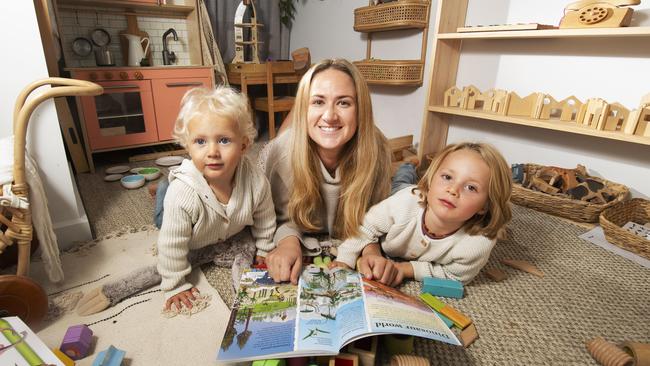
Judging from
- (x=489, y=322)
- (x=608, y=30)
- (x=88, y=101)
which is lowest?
(x=489, y=322)

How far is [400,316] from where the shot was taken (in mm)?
683

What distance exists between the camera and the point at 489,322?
2.74ft

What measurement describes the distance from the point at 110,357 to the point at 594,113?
1642mm

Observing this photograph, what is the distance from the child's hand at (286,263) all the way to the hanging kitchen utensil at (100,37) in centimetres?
180

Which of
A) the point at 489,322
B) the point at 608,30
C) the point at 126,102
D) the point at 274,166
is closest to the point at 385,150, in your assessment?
the point at 274,166

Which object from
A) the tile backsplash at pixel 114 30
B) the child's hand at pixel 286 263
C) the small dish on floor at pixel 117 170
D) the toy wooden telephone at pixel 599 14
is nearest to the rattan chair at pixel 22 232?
the child's hand at pixel 286 263

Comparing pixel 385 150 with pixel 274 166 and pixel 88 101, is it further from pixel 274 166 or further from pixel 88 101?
pixel 88 101

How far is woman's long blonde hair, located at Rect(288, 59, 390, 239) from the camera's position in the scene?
932 mm

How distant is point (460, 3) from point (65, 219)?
1794mm

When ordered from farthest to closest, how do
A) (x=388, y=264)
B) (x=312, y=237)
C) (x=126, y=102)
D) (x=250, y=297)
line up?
(x=126, y=102)
(x=312, y=237)
(x=388, y=264)
(x=250, y=297)

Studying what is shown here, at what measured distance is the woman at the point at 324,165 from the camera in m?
0.90

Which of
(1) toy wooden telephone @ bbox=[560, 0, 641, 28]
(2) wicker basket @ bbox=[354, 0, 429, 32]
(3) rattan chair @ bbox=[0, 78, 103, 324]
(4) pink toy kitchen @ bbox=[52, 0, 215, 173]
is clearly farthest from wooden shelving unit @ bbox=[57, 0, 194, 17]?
(1) toy wooden telephone @ bbox=[560, 0, 641, 28]

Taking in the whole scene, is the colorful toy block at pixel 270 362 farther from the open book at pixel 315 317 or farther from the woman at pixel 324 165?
the woman at pixel 324 165

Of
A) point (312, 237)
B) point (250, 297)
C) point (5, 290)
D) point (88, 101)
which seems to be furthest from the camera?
point (88, 101)
